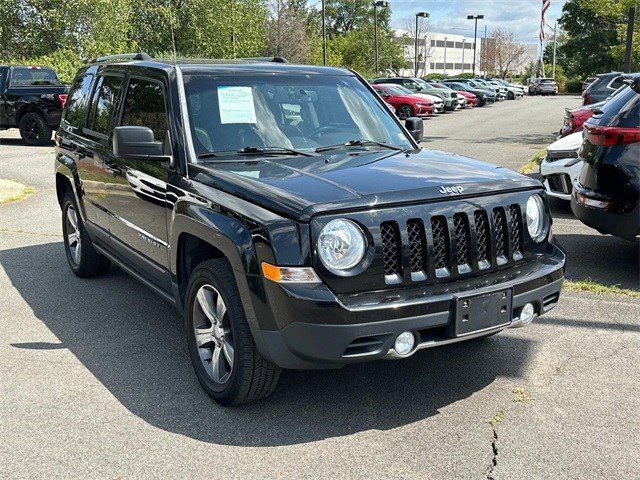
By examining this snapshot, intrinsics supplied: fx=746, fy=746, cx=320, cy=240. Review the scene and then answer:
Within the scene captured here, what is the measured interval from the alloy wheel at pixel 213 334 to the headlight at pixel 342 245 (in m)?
0.70

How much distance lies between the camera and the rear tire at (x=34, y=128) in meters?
18.9

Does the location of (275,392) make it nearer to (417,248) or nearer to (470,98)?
(417,248)

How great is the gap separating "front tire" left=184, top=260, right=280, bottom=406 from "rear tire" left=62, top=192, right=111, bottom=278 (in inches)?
100

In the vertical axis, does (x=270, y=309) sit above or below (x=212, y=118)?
below

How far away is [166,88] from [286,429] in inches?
89.5

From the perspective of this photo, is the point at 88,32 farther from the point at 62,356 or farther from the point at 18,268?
the point at 62,356

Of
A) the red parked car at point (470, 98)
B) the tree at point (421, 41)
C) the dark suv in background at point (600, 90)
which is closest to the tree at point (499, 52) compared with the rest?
the tree at point (421, 41)

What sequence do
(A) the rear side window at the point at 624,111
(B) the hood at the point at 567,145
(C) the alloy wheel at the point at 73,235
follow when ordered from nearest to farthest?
(A) the rear side window at the point at 624,111 → (C) the alloy wheel at the point at 73,235 → (B) the hood at the point at 567,145

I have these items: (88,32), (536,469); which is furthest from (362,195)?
(88,32)

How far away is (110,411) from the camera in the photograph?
4020mm

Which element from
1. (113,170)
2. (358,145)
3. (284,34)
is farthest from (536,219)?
(284,34)

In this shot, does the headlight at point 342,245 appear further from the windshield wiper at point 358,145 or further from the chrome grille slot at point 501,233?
the windshield wiper at point 358,145

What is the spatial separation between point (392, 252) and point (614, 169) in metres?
3.22

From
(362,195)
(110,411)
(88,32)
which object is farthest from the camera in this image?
(88,32)
